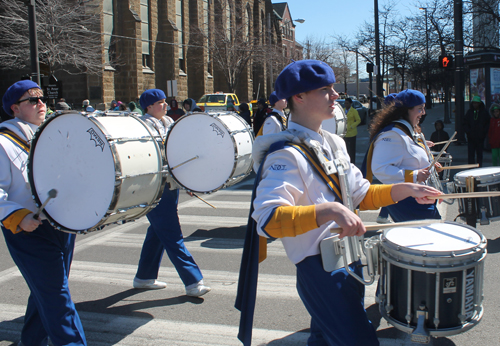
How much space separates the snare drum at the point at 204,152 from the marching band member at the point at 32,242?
4.67ft

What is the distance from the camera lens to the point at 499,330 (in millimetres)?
4027

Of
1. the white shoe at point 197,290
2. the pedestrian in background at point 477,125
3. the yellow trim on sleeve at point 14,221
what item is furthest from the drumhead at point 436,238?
the pedestrian in background at point 477,125

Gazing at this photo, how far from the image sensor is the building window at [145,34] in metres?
36.3

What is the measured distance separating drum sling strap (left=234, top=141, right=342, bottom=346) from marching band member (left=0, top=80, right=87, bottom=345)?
1.41 metres

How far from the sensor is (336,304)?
2.36 m

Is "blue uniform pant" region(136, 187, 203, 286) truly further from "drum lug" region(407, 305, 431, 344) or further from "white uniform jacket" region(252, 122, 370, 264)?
"drum lug" region(407, 305, 431, 344)

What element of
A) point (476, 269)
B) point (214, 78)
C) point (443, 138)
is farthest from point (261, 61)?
point (476, 269)

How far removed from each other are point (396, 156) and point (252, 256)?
230cm

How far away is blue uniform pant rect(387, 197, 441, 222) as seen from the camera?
412cm

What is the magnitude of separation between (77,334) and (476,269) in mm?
2511

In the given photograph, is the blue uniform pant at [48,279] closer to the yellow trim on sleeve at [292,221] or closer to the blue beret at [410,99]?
the yellow trim on sleeve at [292,221]

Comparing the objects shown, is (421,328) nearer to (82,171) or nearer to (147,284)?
(82,171)

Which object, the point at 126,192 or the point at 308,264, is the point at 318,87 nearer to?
the point at 308,264

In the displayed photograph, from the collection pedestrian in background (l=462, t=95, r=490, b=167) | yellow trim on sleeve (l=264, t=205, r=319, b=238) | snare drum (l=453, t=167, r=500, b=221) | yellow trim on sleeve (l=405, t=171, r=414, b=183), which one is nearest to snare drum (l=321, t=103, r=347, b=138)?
pedestrian in background (l=462, t=95, r=490, b=167)
